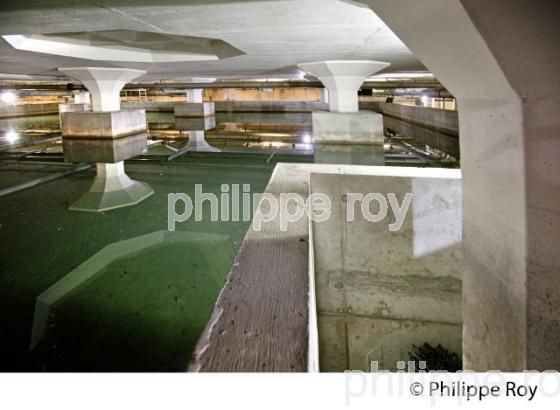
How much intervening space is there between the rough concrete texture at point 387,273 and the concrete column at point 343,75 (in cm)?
700

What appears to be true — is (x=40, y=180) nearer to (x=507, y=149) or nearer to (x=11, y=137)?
(x=507, y=149)

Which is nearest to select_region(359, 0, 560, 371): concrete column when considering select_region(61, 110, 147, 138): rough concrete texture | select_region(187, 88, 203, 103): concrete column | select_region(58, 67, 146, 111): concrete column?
select_region(58, 67, 146, 111): concrete column

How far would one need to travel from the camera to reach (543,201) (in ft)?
4.63

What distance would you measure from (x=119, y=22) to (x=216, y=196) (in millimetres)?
3102

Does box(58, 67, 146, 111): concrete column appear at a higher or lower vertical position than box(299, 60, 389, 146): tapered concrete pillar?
higher

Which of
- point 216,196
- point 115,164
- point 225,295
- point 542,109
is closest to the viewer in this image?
point 542,109

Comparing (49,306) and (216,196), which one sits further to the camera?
(216,196)

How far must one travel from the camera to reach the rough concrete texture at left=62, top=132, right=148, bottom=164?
9883 millimetres

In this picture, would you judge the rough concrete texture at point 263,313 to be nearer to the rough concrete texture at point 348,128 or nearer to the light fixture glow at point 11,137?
the rough concrete texture at point 348,128

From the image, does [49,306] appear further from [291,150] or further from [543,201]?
[291,150]

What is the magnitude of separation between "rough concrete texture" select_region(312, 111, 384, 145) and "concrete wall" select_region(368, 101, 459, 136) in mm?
2338

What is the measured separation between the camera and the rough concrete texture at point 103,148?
988 centimetres

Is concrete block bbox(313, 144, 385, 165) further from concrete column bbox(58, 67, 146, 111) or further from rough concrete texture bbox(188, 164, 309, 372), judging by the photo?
concrete column bbox(58, 67, 146, 111)
